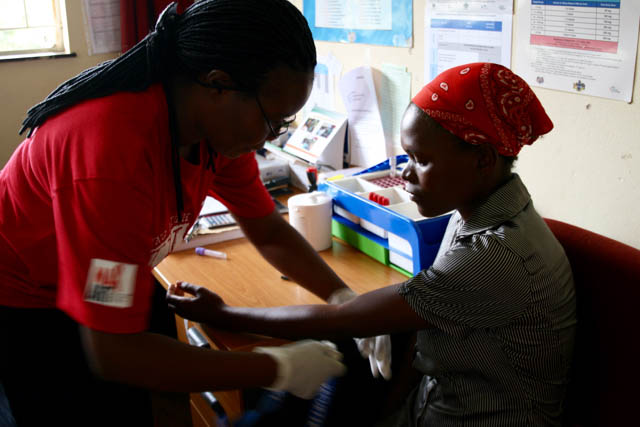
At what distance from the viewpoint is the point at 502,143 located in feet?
3.52

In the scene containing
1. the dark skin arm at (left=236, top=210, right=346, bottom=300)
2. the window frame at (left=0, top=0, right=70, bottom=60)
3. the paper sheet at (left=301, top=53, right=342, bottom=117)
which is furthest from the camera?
the window frame at (left=0, top=0, right=70, bottom=60)

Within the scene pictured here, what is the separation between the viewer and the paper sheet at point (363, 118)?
2.05 meters

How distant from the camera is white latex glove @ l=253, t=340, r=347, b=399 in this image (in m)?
1.07

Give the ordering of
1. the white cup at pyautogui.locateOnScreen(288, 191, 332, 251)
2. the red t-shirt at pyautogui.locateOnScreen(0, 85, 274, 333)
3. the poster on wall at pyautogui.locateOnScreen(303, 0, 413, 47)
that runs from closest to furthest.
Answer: the red t-shirt at pyautogui.locateOnScreen(0, 85, 274, 333)
the white cup at pyautogui.locateOnScreen(288, 191, 332, 251)
the poster on wall at pyautogui.locateOnScreen(303, 0, 413, 47)

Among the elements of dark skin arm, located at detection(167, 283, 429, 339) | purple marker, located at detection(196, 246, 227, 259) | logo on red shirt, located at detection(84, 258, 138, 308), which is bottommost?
purple marker, located at detection(196, 246, 227, 259)

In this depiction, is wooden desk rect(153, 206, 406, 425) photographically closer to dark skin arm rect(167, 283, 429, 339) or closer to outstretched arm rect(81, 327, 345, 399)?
dark skin arm rect(167, 283, 429, 339)

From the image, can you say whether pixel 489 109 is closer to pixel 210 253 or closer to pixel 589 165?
pixel 589 165

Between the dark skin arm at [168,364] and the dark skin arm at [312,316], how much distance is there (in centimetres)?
17

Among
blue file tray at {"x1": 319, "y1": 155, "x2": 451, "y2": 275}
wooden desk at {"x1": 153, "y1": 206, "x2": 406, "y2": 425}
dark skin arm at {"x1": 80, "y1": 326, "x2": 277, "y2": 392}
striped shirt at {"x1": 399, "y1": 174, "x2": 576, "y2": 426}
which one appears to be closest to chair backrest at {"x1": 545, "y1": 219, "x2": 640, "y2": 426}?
striped shirt at {"x1": 399, "y1": 174, "x2": 576, "y2": 426}

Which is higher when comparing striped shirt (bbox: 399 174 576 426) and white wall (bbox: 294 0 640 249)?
white wall (bbox: 294 0 640 249)

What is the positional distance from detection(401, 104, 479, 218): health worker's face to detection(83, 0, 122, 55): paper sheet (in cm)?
248

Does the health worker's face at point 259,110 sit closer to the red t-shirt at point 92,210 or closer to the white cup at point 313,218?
the red t-shirt at point 92,210

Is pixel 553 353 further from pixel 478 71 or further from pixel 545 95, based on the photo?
pixel 545 95

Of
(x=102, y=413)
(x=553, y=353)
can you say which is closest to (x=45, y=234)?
(x=102, y=413)
